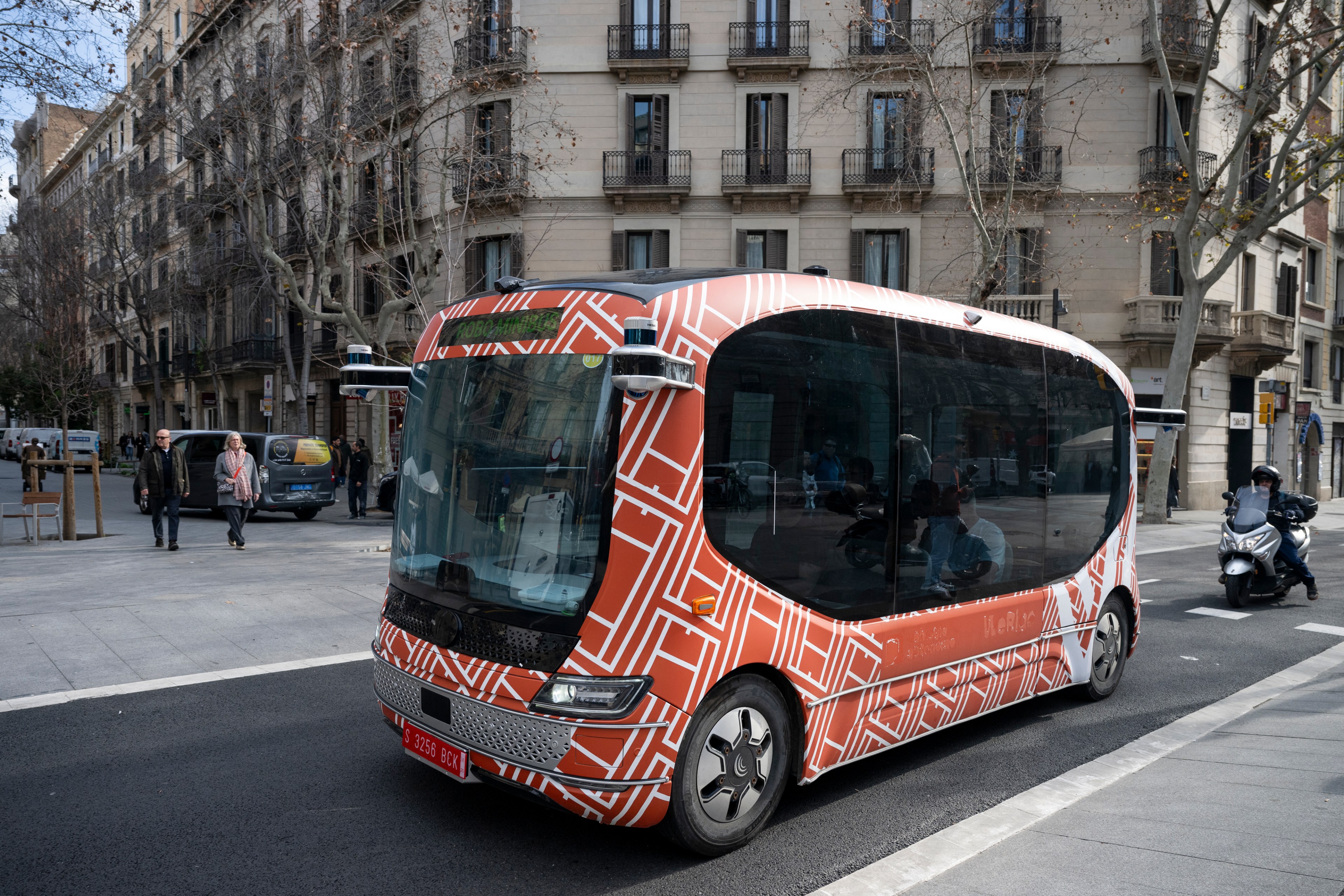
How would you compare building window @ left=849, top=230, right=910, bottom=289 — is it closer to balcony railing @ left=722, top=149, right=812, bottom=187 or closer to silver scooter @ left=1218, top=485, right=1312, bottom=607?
balcony railing @ left=722, top=149, right=812, bottom=187

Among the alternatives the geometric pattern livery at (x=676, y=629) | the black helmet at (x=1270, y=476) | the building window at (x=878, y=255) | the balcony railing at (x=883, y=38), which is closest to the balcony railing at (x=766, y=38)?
the balcony railing at (x=883, y=38)

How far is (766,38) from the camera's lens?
2448 centimetres

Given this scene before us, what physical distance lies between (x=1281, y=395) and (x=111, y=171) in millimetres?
39980

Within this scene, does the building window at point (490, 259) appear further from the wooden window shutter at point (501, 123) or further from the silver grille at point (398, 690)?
the silver grille at point (398, 690)

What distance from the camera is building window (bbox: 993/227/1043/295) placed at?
2356 cm

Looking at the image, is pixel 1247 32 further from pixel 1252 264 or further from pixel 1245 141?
pixel 1245 141

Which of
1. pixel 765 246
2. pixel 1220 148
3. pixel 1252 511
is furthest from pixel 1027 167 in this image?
pixel 1252 511

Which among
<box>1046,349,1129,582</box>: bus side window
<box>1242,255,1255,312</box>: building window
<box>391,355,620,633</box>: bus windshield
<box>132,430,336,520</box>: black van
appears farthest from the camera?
<box>1242,255,1255,312</box>: building window

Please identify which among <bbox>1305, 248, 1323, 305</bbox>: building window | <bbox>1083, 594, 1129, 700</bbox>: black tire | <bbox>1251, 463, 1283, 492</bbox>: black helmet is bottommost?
<bbox>1083, 594, 1129, 700</bbox>: black tire

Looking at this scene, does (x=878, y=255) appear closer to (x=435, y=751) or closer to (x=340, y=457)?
(x=340, y=457)

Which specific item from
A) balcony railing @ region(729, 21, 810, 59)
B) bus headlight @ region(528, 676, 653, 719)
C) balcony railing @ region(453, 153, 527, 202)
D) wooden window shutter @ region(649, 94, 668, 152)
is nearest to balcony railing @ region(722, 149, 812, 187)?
wooden window shutter @ region(649, 94, 668, 152)

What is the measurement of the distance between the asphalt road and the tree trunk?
48.2 feet

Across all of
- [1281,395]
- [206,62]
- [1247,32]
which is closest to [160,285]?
[206,62]

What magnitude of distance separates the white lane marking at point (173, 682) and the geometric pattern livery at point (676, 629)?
2.93m
